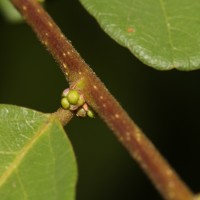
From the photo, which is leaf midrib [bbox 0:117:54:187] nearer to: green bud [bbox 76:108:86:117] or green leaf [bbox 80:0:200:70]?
green bud [bbox 76:108:86:117]

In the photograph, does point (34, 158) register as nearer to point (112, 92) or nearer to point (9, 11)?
point (9, 11)

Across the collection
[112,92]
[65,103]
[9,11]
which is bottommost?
[112,92]

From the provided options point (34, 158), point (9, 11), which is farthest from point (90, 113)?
point (9, 11)

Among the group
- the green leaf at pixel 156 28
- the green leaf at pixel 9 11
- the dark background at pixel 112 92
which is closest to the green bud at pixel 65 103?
the green leaf at pixel 156 28

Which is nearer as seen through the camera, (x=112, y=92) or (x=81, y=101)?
(x=81, y=101)

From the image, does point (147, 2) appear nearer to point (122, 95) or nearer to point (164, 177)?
point (164, 177)

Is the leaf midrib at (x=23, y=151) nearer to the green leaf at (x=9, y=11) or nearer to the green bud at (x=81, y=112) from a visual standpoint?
the green bud at (x=81, y=112)

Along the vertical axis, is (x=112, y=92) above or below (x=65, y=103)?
below
